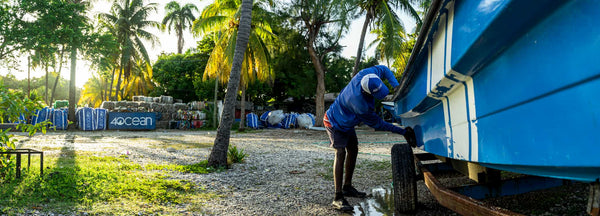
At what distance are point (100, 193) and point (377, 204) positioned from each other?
300cm

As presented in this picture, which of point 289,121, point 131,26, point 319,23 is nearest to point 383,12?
point 319,23

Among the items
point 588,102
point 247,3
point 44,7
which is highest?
point 44,7

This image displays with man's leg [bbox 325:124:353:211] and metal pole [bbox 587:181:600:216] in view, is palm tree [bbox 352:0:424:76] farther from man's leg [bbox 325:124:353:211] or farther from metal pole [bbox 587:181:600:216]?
metal pole [bbox 587:181:600:216]

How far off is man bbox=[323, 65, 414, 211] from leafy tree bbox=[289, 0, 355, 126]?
12706 millimetres

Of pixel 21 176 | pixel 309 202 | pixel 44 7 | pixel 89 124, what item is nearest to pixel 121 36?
pixel 44 7

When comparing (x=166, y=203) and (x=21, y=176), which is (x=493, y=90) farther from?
(x=21, y=176)

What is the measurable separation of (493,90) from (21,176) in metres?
4.95

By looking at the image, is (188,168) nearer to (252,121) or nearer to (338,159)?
(338,159)

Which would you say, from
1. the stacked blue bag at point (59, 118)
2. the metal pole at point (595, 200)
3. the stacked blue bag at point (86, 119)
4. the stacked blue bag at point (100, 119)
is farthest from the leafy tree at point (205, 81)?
the metal pole at point (595, 200)

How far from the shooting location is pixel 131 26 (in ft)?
85.8

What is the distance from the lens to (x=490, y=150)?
5.88ft

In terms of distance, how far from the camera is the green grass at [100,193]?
10.4 ft

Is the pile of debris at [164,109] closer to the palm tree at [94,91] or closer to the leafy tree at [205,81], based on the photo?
the leafy tree at [205,81]

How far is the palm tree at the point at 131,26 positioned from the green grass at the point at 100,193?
2313 centimetres
